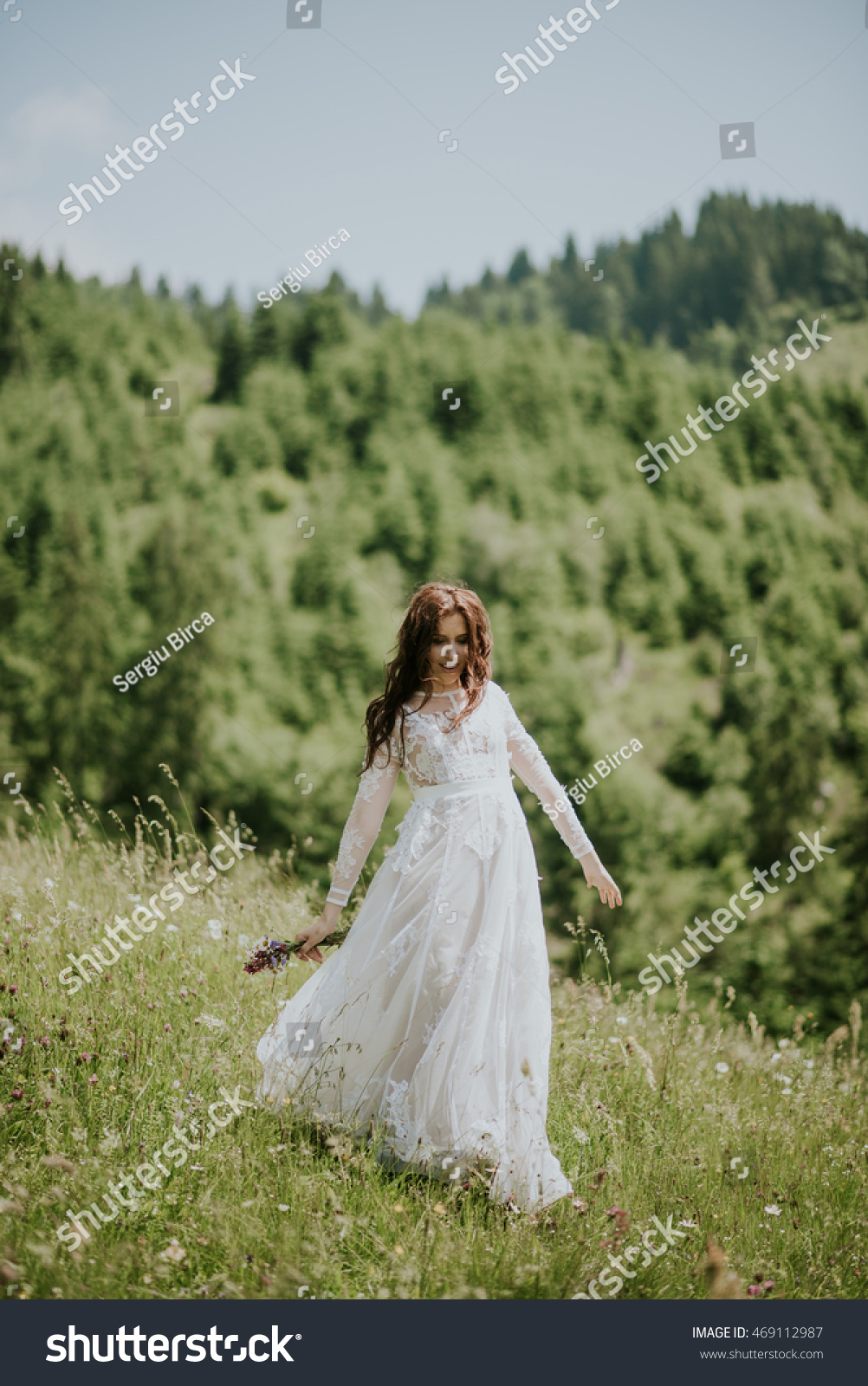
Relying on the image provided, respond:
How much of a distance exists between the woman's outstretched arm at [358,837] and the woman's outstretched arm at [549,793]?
1.26ft

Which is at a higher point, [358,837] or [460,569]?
[460,569]

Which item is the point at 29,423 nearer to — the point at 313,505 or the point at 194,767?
the point at 313,505

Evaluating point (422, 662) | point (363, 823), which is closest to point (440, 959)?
point (363, 823)

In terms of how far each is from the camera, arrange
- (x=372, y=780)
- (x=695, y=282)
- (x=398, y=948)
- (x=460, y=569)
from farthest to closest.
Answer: (x=695, y=282)
(x=460, y=569)
(x=372, y=780)
(x=398, y=948)

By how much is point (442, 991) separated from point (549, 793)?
0.67m

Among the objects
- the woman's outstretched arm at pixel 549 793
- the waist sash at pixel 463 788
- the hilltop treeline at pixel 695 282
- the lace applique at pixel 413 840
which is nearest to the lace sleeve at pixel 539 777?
the woman's outstretched arm at pixel 549 793

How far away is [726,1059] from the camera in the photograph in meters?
3.78

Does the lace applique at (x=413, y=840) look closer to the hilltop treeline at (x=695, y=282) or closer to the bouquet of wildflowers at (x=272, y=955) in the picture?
the bouquet of wildflowers at (x=272, y=955)

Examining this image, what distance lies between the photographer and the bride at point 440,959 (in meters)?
2.45

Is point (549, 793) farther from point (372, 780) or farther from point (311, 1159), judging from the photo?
point (311, 1159)

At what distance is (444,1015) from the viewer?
249 cm

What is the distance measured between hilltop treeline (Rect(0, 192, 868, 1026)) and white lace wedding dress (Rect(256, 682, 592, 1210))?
22.0 feet

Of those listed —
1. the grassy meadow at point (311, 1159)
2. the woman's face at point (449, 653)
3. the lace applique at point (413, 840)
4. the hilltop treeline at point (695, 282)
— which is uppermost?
the hilltop treeline at point (695, 282)
